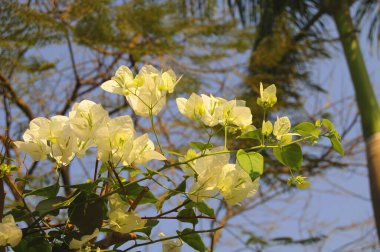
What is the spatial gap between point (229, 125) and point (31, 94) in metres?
2.52

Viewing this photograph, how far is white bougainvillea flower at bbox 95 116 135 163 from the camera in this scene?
468 mm

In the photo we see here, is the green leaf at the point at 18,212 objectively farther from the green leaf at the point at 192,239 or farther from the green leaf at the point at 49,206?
the green leaf at the point at 192,239

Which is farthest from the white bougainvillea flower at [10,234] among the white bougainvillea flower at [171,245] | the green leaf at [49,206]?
the white bougainvillea flower at [171,245]

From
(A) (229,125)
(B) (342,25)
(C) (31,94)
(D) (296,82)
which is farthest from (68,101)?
(A) (229,125)

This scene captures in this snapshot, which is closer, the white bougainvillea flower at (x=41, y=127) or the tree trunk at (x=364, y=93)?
the white bougainvillea flower at (x=41, y=127)

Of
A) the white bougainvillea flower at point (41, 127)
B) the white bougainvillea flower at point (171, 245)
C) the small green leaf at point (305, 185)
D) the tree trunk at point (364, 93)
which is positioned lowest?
the tree trunk at point (364, 93)

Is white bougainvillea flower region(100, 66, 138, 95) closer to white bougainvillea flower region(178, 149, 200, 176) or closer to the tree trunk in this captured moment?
white bougainvillea flower region(178, 149, 200, 176)

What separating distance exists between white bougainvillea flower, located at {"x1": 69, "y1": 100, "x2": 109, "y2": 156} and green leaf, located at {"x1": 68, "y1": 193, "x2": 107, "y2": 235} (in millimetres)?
38

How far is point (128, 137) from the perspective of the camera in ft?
1.56

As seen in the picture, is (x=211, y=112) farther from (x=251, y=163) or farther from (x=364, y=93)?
(x=364, y=93)

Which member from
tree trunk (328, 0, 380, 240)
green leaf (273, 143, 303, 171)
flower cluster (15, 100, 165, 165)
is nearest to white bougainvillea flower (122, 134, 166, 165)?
flower cluster (15, 100, 165, 165)

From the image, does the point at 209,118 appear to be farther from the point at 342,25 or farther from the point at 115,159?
the point at 342,25

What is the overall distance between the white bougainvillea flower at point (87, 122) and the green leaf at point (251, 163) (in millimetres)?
111

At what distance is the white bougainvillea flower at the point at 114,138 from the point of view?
47 cm
